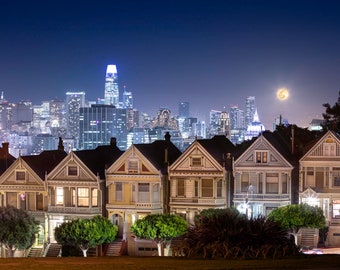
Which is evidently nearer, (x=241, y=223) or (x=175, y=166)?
(x=241, y=223)

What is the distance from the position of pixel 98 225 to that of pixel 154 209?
16.6 feet

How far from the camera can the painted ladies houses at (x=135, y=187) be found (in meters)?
55.3

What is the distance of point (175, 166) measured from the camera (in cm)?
5519

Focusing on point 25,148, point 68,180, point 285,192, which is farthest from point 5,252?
point 25,148

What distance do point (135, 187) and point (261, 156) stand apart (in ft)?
28.8

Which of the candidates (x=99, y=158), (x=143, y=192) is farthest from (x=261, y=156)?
(x=99, y=158)

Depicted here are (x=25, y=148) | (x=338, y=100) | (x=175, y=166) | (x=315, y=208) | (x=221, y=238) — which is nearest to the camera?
(x=221, y=238)

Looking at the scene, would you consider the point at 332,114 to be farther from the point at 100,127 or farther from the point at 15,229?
the point at 100,127

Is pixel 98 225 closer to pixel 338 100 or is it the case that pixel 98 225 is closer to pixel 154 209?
pixel 154 209

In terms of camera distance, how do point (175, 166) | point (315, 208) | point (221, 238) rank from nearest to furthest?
point (221, 238) → point (315, 208) → point (175, 166)

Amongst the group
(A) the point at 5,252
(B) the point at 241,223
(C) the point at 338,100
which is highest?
(C) the point at 338,100

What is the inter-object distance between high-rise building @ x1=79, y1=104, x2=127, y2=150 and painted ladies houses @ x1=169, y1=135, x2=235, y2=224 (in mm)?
114036

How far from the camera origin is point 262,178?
179 ft

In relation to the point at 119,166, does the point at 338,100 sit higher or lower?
higher
